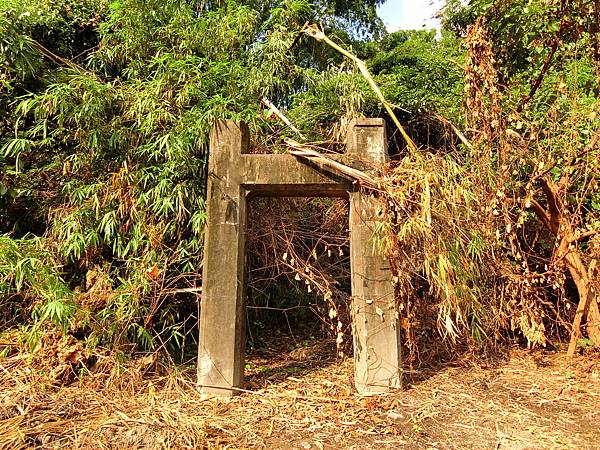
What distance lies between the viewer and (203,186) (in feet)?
13.3

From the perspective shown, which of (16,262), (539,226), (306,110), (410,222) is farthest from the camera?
(306,110)

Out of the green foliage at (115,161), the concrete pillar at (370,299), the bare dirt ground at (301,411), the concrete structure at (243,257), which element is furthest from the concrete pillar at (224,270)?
the concrete pillar at (370,299)

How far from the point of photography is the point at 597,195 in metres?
4.54

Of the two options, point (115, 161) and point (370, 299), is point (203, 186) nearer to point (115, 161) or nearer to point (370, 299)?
point (115, 161)

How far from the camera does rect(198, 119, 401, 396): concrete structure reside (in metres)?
3.44

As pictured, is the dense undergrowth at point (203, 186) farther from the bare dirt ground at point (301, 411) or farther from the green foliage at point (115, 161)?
the bare dirt ground at point (301, 411)

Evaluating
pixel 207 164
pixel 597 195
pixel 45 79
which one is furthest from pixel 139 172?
pixel 597 195

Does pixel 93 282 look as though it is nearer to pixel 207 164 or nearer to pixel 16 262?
pixel 16 262

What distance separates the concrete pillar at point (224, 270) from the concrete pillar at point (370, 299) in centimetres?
93

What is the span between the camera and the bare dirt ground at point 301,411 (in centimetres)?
277

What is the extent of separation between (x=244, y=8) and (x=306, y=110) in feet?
4.61

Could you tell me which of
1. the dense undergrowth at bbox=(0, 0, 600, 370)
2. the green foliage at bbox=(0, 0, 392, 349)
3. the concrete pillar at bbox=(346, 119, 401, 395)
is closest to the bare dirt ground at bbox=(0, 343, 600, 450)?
the concrete pillar at bbox=(346, 119, 401, 395)

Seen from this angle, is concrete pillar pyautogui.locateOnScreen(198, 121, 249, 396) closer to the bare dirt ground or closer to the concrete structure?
the concrete structure

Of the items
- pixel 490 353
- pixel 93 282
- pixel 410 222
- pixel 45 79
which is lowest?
pixel 490 353
